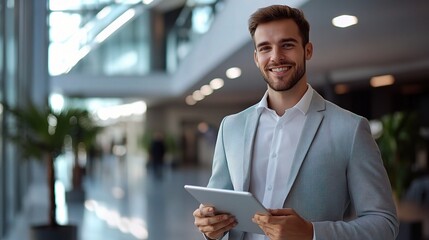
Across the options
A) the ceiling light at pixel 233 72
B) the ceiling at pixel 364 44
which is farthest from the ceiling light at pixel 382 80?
the ceiling light at pixel 233 72

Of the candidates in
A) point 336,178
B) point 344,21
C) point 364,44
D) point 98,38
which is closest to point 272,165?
point 336,178

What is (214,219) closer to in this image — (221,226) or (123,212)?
(221,226)

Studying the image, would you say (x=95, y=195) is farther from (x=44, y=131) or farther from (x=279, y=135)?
(x=279, y=135)

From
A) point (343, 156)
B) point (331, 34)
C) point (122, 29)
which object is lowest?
point (343, 156)

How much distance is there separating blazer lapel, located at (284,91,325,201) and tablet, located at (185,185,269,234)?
12 centimetres

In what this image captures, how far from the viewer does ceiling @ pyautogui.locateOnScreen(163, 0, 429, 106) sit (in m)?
6.61

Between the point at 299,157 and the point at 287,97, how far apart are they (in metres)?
0.18

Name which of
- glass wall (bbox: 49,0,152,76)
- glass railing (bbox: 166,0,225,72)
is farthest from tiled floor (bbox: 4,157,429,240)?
glass wall (bbox: 49,0,152,76)

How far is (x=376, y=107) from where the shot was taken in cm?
1950

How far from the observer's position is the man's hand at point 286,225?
154cm

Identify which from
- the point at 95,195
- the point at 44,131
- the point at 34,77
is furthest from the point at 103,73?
the point at 44,131

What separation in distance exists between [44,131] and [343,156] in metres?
6.91

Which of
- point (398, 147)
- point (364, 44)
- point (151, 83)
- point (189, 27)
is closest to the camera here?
point (398, 147)

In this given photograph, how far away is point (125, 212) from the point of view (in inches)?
470
